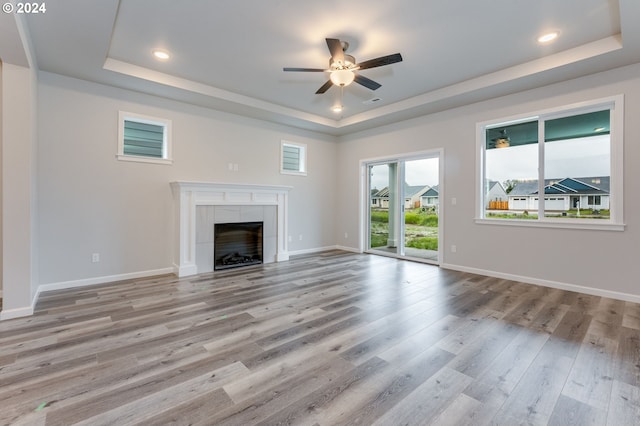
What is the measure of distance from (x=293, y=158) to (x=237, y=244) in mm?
2421

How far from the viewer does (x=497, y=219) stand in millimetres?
4656

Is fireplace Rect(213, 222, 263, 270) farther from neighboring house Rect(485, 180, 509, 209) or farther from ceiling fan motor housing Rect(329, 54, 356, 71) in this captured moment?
neighboring house Rect(485, 180, 509, 209)

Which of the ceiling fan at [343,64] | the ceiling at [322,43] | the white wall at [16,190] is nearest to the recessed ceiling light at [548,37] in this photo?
the ceiling at [322,43]

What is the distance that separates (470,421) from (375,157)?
5.51 m

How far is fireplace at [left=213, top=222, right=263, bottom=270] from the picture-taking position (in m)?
5.11

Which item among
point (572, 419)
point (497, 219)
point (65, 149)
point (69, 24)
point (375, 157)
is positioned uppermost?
point (69, 24)

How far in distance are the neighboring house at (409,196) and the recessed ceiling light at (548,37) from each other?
2.85 m

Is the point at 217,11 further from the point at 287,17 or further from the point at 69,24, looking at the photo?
the point at 69,24

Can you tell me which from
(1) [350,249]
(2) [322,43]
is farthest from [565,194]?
(1) [350,249]

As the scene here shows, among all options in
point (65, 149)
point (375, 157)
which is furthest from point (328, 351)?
point (375, 157)

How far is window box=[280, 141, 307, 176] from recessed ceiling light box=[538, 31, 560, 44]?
4498 millimetres

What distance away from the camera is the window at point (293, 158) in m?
6.38

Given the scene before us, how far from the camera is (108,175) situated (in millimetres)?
4250

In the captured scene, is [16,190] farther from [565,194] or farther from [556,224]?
[565,194]
